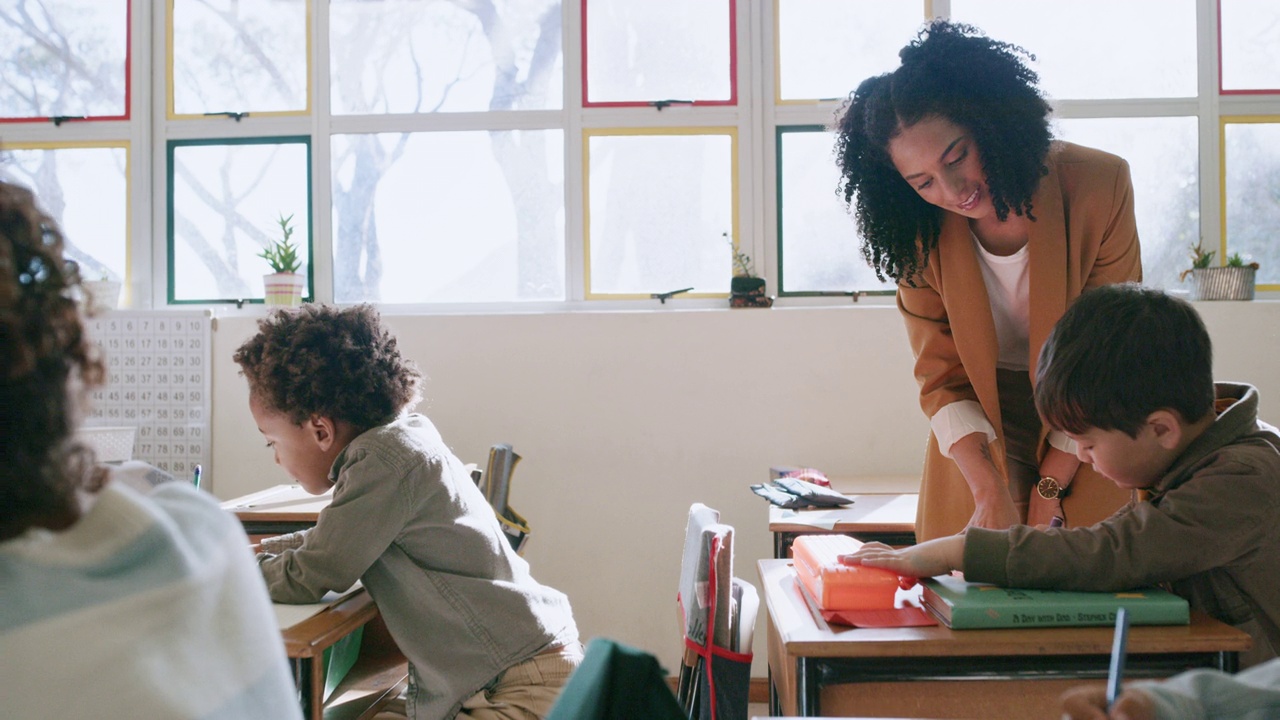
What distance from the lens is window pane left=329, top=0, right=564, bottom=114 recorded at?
383cm

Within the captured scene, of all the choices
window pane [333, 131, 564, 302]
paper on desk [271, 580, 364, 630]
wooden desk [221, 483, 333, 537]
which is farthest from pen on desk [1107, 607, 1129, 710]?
window pane [333, 131, 564, 302]

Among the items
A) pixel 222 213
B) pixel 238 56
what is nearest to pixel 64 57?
pixel 238 56

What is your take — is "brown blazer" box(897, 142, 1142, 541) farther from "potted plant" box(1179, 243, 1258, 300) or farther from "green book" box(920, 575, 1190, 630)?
"potted plant" box(1179, 243, 1258, 300)

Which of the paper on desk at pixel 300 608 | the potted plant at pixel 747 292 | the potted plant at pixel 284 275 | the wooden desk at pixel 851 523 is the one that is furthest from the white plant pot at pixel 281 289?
the paper on desk at pixel 300 608

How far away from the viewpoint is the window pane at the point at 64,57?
3943 millimetres

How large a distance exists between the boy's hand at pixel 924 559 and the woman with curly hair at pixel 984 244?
1.03ft

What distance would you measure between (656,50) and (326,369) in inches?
100

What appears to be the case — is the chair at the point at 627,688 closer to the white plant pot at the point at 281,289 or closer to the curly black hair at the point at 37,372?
the curly black hair at the point at 37,372

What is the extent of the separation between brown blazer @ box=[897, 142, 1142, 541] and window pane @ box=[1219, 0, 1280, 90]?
2.65 m

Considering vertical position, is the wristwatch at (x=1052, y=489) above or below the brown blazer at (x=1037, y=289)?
below

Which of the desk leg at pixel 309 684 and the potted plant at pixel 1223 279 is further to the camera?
the potted plant at pixel 1223 279

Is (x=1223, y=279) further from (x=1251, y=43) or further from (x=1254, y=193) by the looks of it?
(x=1251, y=43)

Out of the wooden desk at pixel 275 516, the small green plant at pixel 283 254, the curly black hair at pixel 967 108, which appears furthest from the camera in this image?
the small green plant at pixel 283 254

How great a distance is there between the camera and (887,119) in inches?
66.0
